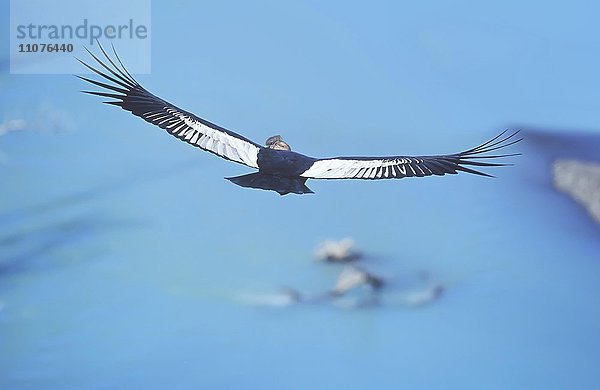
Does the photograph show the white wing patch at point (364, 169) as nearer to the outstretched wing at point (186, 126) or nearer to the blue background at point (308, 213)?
the blue background at point (308, 213)

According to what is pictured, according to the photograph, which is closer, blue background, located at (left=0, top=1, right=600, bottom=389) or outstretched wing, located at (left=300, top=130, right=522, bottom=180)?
outstretched wing, located at (left=300, top=130, right=522, bottom=180)

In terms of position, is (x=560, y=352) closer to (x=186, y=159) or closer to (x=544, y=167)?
(x=544, y=167)

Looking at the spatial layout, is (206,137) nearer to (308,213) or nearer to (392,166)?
(308,213)

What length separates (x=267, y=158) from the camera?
3604 millimetres

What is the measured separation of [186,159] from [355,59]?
77 cm

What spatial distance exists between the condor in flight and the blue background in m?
0.14

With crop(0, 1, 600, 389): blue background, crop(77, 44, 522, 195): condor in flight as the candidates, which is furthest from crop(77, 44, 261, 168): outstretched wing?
crop(0, 1, 600, 389): blue background

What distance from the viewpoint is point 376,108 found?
150 inches

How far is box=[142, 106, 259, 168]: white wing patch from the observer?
362 centimetres

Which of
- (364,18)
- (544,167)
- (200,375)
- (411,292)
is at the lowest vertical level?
(200,375)

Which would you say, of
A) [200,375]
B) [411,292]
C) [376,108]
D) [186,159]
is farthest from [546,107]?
[200,375]

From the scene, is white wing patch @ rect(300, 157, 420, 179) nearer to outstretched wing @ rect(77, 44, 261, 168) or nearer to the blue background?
the blue background

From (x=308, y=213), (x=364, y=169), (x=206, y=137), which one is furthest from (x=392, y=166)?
(x=206, y=137)

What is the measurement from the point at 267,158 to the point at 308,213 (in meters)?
0.30
